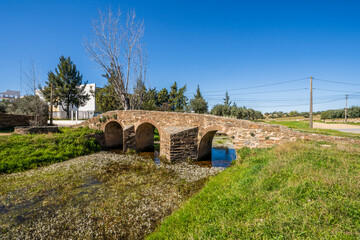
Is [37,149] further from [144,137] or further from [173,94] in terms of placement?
[173,94]

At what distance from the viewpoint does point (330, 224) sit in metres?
2.48

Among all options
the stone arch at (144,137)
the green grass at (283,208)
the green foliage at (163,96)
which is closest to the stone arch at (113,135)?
the stone arch at (144,137)

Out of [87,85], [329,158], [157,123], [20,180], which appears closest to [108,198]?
[20,180]

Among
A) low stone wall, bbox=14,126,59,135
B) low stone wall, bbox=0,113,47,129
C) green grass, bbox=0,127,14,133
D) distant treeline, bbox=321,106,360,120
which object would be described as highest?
distant treeline, bbox=321,106,360,120

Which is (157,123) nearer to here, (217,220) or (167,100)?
(217,220)

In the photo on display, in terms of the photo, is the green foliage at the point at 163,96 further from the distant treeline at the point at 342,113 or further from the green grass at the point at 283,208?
the distant treeline at the point at 342,113

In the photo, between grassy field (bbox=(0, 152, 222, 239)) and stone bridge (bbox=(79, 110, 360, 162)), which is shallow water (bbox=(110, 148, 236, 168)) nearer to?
stone bridge (bbox=(79, 110, 360, 162))

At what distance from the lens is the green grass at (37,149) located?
849 cm

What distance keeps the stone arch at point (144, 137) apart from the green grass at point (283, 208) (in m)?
9.38

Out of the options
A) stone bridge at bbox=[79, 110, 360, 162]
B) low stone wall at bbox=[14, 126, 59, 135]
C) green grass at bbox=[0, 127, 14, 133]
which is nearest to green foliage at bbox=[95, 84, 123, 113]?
green grass at bbox=[0, 127, 14, 133]

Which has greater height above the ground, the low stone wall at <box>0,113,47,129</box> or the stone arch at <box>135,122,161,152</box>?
Answer: the low stone wall at <box>0,113,47,129</box>

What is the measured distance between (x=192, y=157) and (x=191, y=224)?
6997 millimetres

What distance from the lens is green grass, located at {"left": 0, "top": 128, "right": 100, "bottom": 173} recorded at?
8491mm

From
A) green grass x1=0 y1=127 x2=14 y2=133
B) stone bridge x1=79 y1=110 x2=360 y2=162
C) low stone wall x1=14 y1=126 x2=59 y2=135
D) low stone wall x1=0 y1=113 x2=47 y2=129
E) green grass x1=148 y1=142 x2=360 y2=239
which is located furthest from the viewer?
low stone wall x1=0 y1=113 x2=47 y2=129
